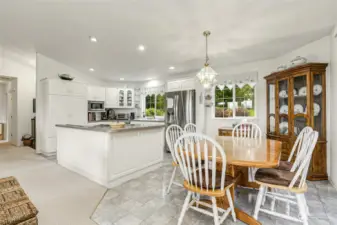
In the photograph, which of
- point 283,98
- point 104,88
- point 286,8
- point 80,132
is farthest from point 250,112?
point 104,88

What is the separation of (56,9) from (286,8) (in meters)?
3.33

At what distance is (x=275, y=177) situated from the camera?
1.90 m

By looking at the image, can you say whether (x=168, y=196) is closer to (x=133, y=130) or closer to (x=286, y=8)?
(x=133, y=130)

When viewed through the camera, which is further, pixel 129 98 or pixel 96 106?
pixel 129 98

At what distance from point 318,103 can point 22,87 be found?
836 centimetres

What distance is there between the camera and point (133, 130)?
3.13 m

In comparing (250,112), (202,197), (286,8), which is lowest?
(202,197)

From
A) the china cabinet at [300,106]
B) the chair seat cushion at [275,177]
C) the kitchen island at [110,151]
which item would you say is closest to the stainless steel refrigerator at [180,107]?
the kitchen island at [110,151]

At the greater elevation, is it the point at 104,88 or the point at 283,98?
the point at 104,88

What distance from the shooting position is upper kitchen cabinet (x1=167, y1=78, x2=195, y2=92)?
520cm

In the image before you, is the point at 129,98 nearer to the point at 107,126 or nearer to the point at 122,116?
the point at 122,116

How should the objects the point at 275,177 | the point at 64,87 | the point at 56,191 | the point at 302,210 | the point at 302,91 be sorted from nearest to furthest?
the point at 302,210, the point at 275,177, the point at 56,191, the point at 302,91, the point at 64,87

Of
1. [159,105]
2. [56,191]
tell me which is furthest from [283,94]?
[56,191]

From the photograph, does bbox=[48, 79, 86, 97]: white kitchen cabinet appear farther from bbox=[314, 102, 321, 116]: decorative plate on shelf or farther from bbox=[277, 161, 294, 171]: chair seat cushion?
bbox=[314, 102, 321, 116]: decorative plate on shelf
